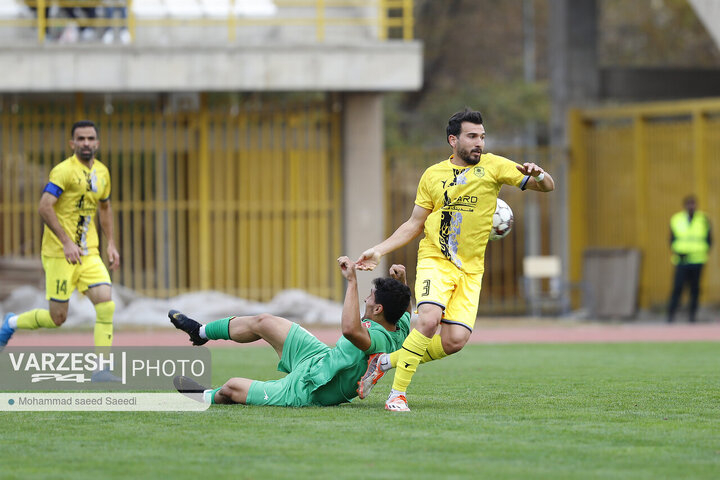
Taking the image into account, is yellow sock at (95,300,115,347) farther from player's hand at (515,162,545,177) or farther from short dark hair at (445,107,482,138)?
player's hand at (515,162,545,177)

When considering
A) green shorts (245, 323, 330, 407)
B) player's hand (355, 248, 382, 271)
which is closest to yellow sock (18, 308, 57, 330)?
green shorts (245, 323, 330, 407)

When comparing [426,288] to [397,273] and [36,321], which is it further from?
[36,321]

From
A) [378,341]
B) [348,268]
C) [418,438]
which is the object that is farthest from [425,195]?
[418,438]

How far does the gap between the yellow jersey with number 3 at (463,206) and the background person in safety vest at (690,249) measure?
44.3 feet

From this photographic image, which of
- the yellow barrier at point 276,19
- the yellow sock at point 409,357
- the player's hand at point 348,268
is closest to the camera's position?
the player's hand at point 348,268

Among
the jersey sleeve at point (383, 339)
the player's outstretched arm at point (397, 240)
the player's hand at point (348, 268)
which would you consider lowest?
the jersey sleeve at point (383, 339)

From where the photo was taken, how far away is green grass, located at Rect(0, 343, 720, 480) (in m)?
5.93

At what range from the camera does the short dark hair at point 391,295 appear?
824 centimetres

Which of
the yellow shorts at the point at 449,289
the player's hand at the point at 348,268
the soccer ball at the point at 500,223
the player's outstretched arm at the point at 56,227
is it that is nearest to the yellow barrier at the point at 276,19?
the player's outstretched arm at the point at 56,227

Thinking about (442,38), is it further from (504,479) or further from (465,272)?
(504,479)

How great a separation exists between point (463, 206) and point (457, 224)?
13 centimetres

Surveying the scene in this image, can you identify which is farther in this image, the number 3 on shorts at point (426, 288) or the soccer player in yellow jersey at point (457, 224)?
the soccer player in yellow jersey at point (457, 224)

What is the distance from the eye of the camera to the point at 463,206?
28.6 feet

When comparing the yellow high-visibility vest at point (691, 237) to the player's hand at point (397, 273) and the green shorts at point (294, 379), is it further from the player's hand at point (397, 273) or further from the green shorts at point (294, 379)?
the green shorts at point (294, 379)
